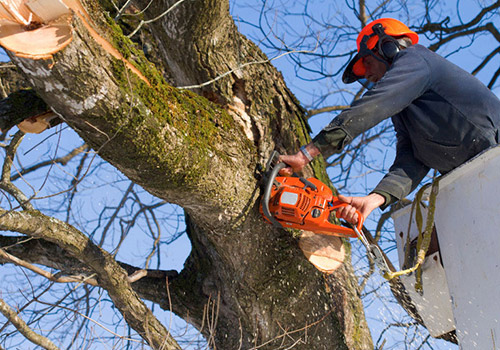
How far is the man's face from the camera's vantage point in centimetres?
288

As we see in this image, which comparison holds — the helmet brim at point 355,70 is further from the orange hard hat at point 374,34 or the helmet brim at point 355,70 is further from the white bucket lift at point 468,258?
the white bucket lift at point 468,258

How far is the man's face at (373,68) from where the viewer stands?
9.45 feet

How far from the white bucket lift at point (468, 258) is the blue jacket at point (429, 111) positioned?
0.31 m

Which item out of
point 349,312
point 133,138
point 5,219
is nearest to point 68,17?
point 133,138

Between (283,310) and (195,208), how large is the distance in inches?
33.7

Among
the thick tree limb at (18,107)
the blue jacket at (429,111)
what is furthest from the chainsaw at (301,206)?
the thick tree limb at (18,107)

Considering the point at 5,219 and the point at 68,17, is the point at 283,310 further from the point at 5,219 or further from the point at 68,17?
the point at 68,17

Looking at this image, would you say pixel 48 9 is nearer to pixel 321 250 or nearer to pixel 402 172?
pixel 321 250

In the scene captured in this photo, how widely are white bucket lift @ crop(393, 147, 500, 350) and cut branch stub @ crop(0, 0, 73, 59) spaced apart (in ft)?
5.68

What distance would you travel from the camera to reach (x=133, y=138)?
1.90 meters

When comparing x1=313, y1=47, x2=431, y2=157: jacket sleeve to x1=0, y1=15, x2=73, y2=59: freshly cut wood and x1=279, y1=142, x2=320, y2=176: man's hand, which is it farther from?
x1=0, y1=15, x2=73, y2=59: freshly cut wood

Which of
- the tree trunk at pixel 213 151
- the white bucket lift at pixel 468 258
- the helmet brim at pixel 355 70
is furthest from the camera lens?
the helmet brim at pixel 355 70

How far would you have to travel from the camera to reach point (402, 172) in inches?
111

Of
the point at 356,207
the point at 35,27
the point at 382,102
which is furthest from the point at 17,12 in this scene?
the point at 356,207
